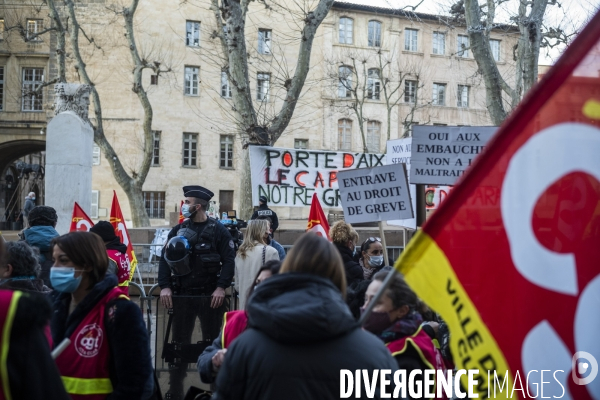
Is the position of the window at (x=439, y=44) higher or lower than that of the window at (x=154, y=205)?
higher

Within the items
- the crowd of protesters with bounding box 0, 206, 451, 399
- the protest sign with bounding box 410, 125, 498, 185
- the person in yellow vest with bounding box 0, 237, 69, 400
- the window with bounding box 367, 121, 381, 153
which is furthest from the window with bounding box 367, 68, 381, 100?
the person in yellow vest with bounding box 0, 237, 69, 400

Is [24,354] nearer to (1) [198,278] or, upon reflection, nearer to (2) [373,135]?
(1) [198,278]

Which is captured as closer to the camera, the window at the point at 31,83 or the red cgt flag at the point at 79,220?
the red cgt flag at the point at 79,220

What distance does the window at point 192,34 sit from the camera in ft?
131

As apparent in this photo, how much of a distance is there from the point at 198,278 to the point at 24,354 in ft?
16.7

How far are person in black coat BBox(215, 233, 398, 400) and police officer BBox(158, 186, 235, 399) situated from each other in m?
4.52

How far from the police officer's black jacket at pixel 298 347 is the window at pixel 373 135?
40.6 meters

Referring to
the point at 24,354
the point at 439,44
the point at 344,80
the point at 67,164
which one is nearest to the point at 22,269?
the point at 24,354

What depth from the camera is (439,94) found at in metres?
44.2

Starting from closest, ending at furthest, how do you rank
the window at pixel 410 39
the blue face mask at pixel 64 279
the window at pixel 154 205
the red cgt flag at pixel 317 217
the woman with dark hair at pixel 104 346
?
the woman with dark hair at pixel 104 346 → the blue face mask at pixel 64 279 → the red cgt flag at pixel 317 217 → the window at pixel 154 205 → the window at pixel 410 39

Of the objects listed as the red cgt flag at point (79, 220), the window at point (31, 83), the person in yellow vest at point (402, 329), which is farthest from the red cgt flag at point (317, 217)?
the window at point (31, 83)

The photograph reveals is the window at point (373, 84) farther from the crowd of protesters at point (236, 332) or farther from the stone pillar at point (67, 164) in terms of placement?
the crowd of protesters at point (236, 332)

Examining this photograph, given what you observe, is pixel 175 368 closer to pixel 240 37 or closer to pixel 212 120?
pixel 240 37

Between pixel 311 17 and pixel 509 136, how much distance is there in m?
12.1
